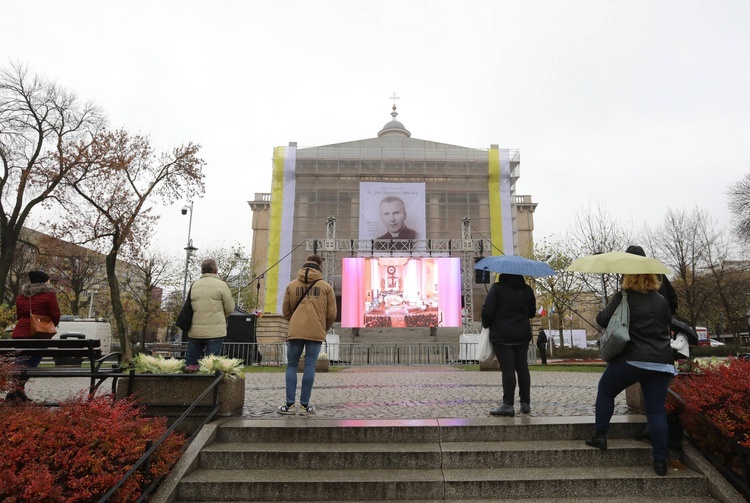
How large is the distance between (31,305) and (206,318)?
8.65 feet

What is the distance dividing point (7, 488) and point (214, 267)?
385 centimetres

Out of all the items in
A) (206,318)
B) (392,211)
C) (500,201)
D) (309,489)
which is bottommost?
(309,489)

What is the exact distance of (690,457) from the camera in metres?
4.41

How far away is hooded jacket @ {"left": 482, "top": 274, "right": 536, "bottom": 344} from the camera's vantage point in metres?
5.68

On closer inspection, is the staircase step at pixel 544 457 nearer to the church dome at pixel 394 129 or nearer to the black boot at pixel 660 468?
the black boot at pixel 660 468

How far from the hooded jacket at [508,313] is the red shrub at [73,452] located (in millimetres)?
3544

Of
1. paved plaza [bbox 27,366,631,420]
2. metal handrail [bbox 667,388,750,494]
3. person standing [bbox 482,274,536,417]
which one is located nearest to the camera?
metal handrail [bbox 667,388,750,494]

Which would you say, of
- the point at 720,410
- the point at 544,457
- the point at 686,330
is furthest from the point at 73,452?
the point at 686,330

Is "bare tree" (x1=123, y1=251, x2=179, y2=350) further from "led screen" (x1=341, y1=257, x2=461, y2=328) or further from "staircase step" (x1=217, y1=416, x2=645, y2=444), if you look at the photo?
"staircase step" (x1=217, y1=416, x2=645, y2=444)

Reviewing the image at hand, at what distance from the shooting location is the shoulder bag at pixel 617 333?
4.27 m

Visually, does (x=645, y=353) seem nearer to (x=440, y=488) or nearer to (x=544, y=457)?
(x=544, y=457)

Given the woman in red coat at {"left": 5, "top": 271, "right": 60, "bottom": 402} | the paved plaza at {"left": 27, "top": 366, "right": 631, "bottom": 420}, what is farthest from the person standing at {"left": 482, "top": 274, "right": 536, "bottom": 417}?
the woman in red coat at {"left": 5, "top": 271, "right": 60, "bottom": 402}

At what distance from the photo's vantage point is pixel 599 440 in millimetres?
4590

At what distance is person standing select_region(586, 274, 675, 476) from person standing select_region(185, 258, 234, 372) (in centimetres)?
438
